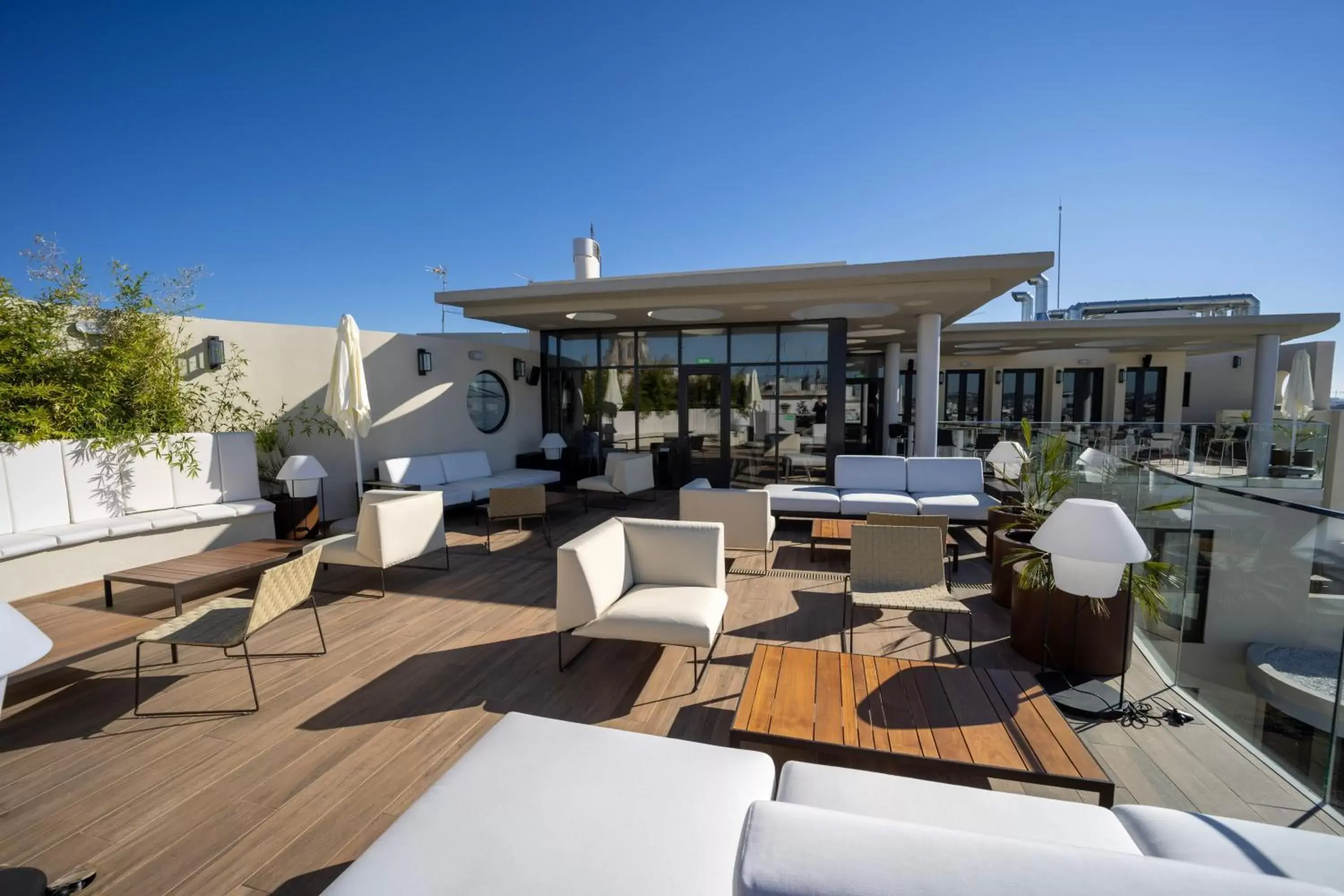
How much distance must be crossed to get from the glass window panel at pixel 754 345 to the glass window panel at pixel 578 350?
2763 mm

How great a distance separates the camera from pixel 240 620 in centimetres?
347

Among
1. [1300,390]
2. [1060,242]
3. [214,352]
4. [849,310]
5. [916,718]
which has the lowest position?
[916,718]

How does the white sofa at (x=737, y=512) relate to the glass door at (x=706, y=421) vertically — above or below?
below

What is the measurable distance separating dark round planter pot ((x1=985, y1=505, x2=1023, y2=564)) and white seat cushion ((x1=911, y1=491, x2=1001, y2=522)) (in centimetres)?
32

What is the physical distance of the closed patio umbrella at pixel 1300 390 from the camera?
11.4 meters

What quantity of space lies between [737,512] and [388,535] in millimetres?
3289

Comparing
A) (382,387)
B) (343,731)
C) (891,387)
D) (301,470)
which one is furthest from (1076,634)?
(891,387)

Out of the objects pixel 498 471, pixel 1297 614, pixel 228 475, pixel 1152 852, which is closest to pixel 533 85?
pixel 498 471

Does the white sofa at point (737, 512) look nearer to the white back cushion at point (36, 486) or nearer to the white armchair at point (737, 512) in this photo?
the white armchair at point (737, 512)

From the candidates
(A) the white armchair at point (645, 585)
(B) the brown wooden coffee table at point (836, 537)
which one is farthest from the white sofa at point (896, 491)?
(A) the white armchair at point (645, 585)

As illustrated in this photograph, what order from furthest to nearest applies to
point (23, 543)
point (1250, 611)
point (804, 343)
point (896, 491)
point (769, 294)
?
1. point (804, 343)
2. point (769, 294)
3. point (896, 491)
4. point (1250, 611)
5. point (23, 543)

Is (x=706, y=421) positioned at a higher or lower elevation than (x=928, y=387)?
lower

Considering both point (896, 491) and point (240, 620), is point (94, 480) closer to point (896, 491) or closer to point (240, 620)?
point (240, 620)

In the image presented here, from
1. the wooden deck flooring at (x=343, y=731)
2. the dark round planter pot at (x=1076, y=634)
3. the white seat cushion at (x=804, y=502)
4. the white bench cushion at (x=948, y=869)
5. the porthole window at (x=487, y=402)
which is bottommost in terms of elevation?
the wooden deck flooring at (x=343, y=731)
